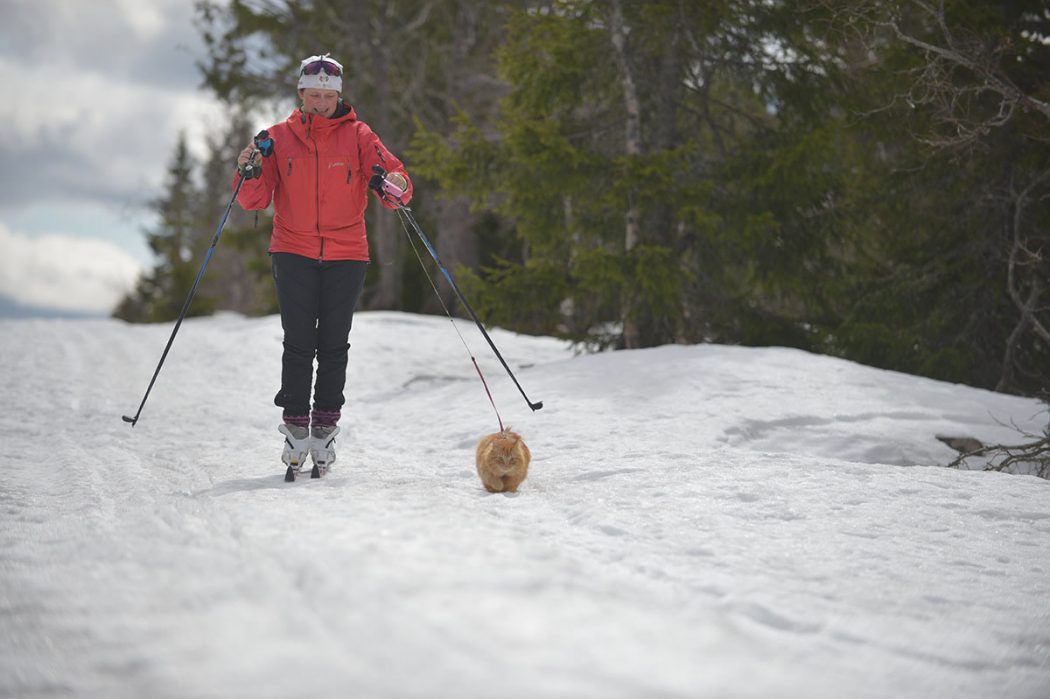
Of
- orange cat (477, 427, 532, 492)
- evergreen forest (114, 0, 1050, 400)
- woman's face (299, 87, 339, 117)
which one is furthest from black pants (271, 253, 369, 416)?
evergreen forest (114, 0, 1050, 400)

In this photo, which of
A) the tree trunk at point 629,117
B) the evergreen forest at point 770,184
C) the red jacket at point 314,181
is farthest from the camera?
the tree trunk at point 629,117

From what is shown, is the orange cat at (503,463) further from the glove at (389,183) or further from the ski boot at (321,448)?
the glove at (389,183)

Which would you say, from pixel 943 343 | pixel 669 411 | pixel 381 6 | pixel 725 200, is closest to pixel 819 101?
pixel 725 200

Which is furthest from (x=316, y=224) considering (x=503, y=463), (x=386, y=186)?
(x=503, y=463)

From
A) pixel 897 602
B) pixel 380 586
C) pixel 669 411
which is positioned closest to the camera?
pixel 380 586

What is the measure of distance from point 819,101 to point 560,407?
6.03 m

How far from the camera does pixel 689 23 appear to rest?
31.5ft

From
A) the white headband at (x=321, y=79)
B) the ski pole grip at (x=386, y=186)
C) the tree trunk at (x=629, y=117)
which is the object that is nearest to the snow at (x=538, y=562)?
the ski pole grip at (x=386, y=186)

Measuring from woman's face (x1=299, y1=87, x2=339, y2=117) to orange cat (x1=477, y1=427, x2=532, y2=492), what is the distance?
2.07 meters

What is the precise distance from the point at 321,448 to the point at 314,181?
156 centimetres

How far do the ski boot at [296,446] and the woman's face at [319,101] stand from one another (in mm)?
1810

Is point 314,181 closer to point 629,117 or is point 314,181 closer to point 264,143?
point 264,143

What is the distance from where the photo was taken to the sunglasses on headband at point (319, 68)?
4441 millimetres

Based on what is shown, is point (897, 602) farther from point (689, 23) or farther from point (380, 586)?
point (689, 23)
